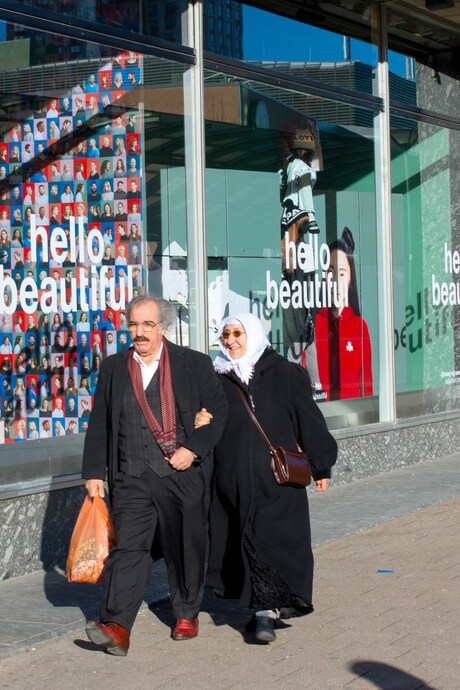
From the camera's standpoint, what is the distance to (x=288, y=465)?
235 inches

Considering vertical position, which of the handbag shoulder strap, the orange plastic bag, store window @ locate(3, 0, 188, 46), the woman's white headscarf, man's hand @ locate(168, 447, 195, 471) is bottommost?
the orange plastic bag

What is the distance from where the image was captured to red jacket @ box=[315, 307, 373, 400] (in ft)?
37.5

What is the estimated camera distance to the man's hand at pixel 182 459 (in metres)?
5.75

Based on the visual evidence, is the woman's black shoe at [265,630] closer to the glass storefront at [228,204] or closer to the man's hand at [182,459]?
the man's hand at [182,459]

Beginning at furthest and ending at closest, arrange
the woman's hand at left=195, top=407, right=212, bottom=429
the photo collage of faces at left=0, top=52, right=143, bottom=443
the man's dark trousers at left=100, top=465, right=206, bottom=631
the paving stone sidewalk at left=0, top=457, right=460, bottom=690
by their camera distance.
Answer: the photo collage of faces at left=0, top=52, right=143, bottom=443
the woman's hand at left=195, top=407, right=212, bottom=429
the man's dark trousers at left=100, top=465, right=206, bottom=631
the paving stone sidewalk at left=0, top=457, right=460, bottom=690

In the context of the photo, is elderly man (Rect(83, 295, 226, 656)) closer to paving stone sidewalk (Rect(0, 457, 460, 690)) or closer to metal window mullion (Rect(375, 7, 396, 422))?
paving stone sidewalk (Rect(0, 457, 460, 690))

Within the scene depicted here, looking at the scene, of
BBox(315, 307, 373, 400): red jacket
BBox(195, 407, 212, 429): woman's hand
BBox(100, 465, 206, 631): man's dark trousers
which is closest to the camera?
BBox(100, 465, 206, 631): man's dark trousers

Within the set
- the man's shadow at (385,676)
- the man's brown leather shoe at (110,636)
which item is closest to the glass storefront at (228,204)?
the man's brown leather shoe at (110,636)

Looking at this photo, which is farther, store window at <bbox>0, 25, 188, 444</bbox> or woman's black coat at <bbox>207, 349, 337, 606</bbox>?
store window at <bbox>0, 25, 188, 444</bbox>

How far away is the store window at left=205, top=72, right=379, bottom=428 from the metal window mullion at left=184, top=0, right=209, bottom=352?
0.19 metres

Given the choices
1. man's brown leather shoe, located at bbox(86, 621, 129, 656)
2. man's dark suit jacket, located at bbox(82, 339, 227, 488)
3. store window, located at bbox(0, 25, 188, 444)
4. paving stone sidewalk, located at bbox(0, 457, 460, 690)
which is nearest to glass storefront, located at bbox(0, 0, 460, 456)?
store window, located at bbox(0, 25, 188, 444)

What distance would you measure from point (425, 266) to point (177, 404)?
7.56 metres

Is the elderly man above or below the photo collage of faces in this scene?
below

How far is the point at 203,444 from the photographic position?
5.84 meters
